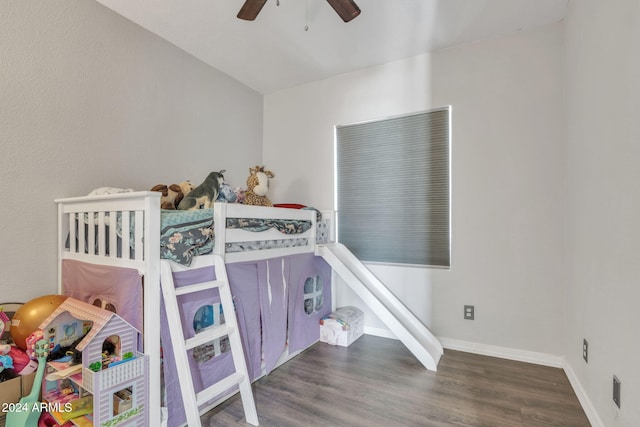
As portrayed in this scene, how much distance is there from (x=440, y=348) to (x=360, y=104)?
7.49 feet

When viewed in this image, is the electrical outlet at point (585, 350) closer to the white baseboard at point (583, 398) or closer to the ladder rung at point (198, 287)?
the white baseboard at point (583, 398)

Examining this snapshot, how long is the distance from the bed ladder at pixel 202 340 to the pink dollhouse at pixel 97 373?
17 centimetres

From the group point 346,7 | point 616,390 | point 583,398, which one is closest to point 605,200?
point 616,390

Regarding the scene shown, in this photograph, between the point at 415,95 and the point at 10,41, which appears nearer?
the point at 10,41

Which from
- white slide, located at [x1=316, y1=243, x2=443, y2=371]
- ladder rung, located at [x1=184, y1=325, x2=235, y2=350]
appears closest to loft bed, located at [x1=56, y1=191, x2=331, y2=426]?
ladder rung, located at [x1=184, y1=325, x2=235, y2=350]

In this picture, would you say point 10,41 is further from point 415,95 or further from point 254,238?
point 415,95

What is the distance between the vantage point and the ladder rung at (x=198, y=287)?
156cm

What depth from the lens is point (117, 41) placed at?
2.30m

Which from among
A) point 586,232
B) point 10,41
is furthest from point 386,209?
point 10,41

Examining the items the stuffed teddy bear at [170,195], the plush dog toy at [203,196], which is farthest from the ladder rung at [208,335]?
the stuffed teddy bear at [170,195]

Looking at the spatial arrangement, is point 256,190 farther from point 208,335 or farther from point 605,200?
point 605,200

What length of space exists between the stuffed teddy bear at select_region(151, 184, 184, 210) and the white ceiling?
125 cm

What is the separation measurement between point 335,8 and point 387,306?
219 centimetres

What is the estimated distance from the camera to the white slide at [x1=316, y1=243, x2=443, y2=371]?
91.0 inches
